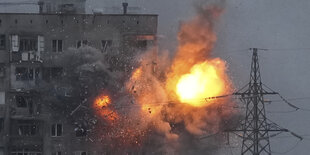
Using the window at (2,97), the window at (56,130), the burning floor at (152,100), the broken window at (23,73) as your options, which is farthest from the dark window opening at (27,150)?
the broken window at (23,73)

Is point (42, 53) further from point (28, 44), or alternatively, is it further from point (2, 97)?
point (2, 97)

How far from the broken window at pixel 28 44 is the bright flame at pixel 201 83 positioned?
18.0 m

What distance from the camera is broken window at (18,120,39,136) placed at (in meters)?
76.9

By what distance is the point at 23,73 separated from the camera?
76.8 meters

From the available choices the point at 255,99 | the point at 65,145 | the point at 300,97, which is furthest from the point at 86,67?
the point at 300,97

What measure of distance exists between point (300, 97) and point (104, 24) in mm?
38923

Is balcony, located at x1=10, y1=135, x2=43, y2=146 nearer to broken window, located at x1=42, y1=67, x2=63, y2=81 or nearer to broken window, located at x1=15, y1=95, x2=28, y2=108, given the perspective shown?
broken window, located at x1=15, y1=95, x2=28, y2=108

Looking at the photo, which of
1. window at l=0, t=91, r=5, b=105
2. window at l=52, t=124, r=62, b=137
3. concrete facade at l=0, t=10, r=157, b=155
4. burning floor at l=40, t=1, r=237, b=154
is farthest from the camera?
window at l=0, t=91, r=5, b=105

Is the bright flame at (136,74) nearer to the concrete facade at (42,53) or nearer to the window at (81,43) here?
the concrete facade at (42,53)

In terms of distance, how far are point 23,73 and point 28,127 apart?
6618 millimetres

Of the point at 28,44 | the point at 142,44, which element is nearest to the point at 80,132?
the point at 28,44

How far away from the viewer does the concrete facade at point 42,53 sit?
250 feet

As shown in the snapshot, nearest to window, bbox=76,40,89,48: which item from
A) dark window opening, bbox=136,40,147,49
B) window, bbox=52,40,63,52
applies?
window, bbox=52,40,63,52

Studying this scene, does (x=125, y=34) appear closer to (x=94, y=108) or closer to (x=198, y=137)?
(x=94, y=108)
